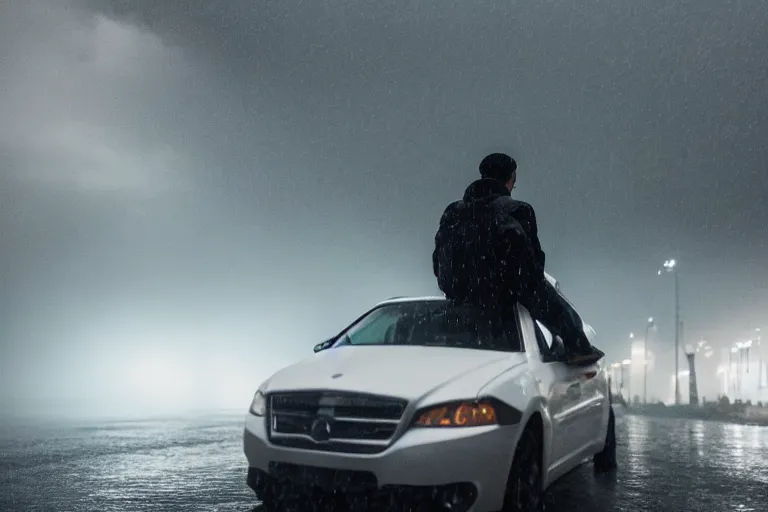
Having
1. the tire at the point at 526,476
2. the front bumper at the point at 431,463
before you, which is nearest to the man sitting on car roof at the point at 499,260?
the tire at the point at 526,476

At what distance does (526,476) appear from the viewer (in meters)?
4.87

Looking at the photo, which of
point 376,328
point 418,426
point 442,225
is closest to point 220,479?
point 376,328

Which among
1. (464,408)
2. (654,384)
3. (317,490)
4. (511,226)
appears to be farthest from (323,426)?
(654,384)

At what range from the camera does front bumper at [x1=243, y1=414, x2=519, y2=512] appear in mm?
4301

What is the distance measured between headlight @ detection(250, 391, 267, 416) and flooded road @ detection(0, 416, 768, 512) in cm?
140

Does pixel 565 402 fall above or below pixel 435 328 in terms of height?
below

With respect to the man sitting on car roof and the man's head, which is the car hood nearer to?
the man sitting on car roof

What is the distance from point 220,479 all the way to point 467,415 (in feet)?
13.7

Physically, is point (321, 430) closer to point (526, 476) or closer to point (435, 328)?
point (526, 476)

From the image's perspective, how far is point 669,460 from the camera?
9.50m

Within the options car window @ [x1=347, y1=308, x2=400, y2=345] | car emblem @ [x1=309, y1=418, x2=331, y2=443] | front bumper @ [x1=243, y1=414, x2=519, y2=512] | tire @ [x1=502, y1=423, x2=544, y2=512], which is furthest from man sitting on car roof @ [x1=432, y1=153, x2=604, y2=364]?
car emblem @ [x1=309, y1=418, x2=331, y2=443]

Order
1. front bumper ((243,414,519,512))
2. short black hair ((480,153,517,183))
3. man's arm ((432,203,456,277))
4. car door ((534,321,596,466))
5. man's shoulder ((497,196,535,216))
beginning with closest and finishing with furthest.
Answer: front bumper ((243,414,519,512)) < car door ((534,321,596,466)) < man's shoulder ((497,196,535,216)) < man's arm ((432,203,456,277)) < short black hair ((480,153,517,183))

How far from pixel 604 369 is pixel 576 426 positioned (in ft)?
4.94

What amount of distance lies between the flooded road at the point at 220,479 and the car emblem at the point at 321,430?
1.96m
